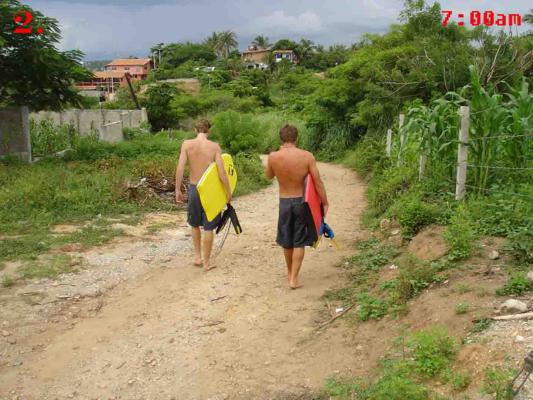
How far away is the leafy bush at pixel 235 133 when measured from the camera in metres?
15.6

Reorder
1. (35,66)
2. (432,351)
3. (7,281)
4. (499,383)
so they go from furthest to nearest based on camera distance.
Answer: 1. (35,66)
2. (7,281)
3. (432,351)
4. (499,383)

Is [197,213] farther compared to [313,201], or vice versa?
[197,213]

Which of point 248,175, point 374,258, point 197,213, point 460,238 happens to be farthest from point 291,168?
point 248,175

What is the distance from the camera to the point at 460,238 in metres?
5.39

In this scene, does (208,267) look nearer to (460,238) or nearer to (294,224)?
(294,224)

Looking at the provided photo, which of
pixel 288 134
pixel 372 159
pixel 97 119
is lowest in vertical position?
pixel 372 159

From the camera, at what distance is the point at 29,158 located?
1393 centimetres

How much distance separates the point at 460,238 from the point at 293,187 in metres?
1.72

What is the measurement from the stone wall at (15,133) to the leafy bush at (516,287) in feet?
39.6

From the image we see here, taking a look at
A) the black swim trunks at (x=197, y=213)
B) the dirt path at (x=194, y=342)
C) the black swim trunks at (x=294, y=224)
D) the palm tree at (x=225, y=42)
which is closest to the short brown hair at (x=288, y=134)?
the black swim trunks at (x=294, y=224)

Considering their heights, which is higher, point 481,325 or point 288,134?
point 288,134

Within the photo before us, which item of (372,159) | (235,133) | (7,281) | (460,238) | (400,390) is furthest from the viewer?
(235,133)

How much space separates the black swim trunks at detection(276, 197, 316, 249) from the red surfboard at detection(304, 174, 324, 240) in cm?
7

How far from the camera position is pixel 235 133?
15.9 metres
